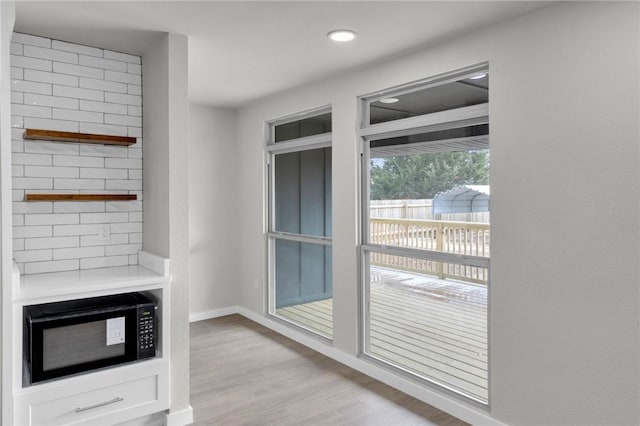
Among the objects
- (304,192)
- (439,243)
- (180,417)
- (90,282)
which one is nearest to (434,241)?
(439,243)

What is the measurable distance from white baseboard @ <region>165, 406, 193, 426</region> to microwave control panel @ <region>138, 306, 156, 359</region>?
41 cm

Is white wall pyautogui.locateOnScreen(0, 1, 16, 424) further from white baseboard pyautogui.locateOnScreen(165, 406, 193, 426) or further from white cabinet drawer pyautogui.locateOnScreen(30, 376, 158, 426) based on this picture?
white baseboard pyautogui.locateOnScreen(165, 406, 193, 426)

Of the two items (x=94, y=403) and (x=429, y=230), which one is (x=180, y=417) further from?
(x=429, y=230)

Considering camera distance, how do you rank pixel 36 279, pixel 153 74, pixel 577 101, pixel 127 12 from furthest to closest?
pixel 153 74, pixel 36 279, pixel 127 12, pixel 577 101

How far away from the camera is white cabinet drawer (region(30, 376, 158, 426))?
233 cm

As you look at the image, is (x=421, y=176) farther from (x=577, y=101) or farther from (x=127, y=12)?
(x=127, y=12)

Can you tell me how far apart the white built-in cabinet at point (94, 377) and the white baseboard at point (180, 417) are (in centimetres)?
9

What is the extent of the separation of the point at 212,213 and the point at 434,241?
2.84 metres

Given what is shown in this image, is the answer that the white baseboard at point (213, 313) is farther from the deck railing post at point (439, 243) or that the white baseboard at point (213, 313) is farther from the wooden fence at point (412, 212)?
the deck railing post at point (439, 243)

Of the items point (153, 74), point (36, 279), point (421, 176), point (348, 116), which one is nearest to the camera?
point (36, 279)

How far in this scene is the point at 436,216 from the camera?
3.05m

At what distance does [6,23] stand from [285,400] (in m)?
2.68

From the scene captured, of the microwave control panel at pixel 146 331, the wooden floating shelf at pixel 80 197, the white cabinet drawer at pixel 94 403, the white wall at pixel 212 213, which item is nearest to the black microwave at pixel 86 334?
the microwave control panel at pixel 146 331

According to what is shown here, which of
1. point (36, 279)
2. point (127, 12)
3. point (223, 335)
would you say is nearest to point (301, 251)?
point (223, 335)
